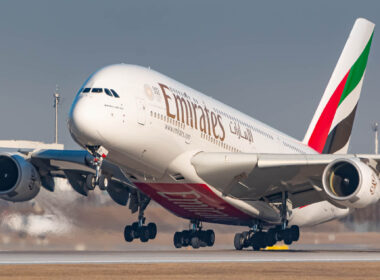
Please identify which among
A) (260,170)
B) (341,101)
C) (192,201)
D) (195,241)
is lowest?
(195,241)

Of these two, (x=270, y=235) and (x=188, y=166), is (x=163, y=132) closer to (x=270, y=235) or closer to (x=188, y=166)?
(x=188, y=166)

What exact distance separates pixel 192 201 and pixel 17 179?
7321mm

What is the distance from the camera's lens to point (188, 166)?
29484mm

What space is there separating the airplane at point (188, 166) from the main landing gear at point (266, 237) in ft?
0.13

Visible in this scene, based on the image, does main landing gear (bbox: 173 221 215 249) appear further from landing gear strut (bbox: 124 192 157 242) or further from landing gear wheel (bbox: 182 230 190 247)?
landing gear strut (bbox: 124 192 157 242)

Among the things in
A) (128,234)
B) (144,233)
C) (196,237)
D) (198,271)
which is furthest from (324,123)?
(198,271)

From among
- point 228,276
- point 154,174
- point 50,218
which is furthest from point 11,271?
point 50,218

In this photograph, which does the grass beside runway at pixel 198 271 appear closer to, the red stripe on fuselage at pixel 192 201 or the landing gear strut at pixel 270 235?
the red stripe on fuselage at pixel 192 201

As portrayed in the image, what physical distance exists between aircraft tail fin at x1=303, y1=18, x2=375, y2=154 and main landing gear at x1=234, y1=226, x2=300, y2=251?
837cm

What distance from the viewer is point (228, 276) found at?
17719 millimetres

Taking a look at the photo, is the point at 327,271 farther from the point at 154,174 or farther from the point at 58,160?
the point at 58,160

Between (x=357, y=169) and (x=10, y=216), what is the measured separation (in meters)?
15.2

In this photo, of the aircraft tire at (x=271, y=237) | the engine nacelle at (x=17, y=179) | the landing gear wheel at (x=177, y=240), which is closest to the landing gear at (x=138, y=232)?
the landing gear wheel at (x=177, y=240)

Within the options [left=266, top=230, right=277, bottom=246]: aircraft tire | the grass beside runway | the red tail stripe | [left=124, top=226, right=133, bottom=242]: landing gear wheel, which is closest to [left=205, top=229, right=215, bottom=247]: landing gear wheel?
[left=266, top=230, right=277, bottom=246]: aircraft tire
